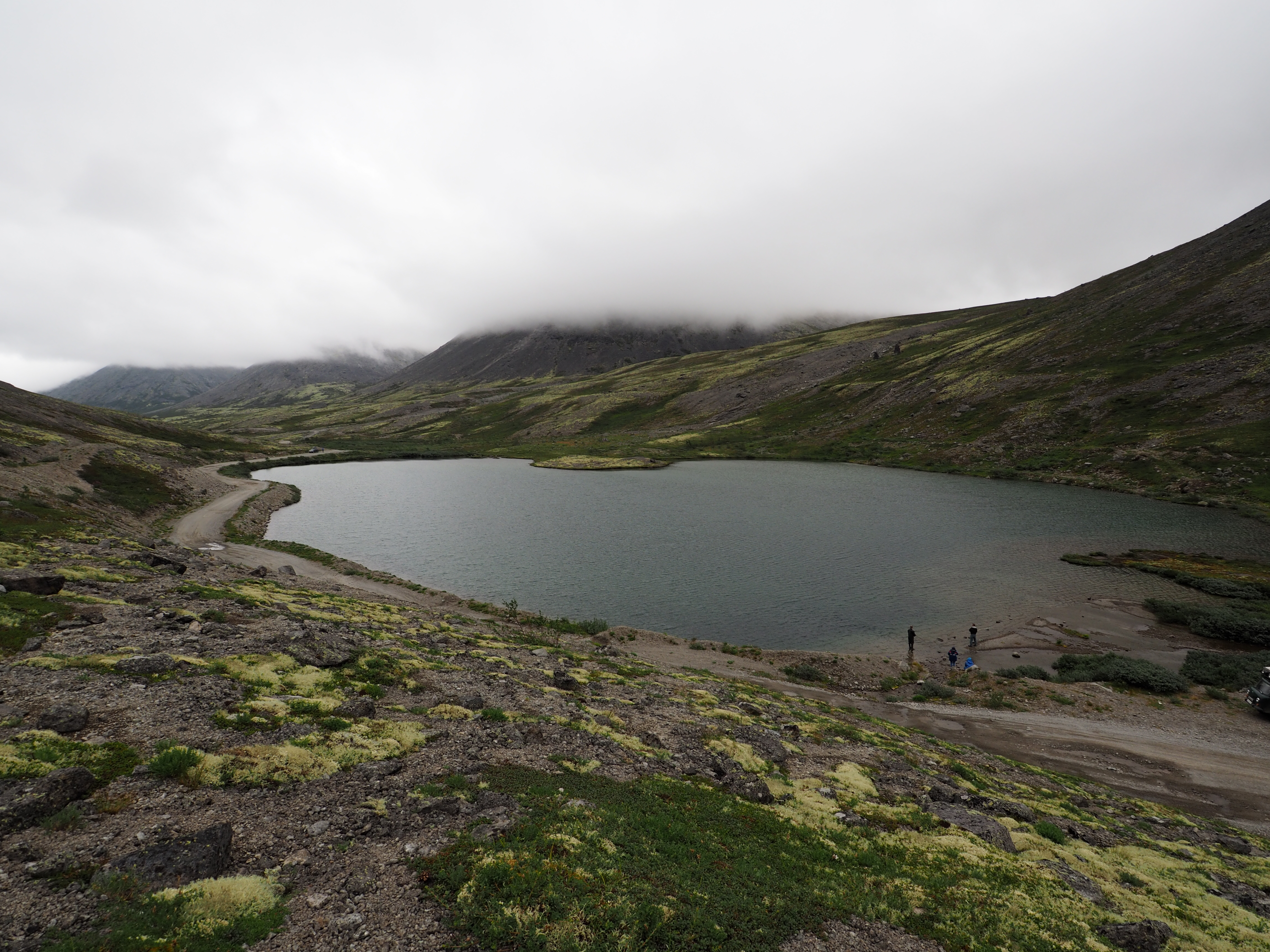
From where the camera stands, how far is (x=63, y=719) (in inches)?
627

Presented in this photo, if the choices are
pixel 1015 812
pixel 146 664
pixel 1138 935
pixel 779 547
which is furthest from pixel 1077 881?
pixel 779 547

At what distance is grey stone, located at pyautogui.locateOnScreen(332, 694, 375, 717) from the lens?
21.2 m

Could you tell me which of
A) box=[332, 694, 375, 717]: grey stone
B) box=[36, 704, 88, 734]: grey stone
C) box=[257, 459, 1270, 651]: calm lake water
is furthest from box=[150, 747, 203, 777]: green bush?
box=[257, 459, 1270, 651]: calm lake water

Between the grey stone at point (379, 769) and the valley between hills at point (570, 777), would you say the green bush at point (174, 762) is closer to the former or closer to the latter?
the valley between hills at point (570, 777)

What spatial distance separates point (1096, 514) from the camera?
91938 mm

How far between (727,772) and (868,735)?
12.0 metres

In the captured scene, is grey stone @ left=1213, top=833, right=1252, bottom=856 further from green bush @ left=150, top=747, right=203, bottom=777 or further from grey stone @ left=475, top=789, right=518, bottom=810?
green bush @ left=150, top=747, right=203, bottom=777

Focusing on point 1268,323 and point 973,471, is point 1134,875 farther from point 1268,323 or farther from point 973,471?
point 1268,323

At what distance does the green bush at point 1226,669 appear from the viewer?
3969 centimetres

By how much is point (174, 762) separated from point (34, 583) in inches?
815

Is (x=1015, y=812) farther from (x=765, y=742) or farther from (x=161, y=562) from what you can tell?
(x=161, y=562)

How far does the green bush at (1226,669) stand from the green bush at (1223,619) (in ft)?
13.7

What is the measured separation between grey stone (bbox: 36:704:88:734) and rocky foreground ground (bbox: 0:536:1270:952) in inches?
4.2

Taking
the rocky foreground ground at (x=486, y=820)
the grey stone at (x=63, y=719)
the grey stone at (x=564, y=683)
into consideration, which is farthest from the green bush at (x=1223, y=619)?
the grey stone at (x=63, y=719)
